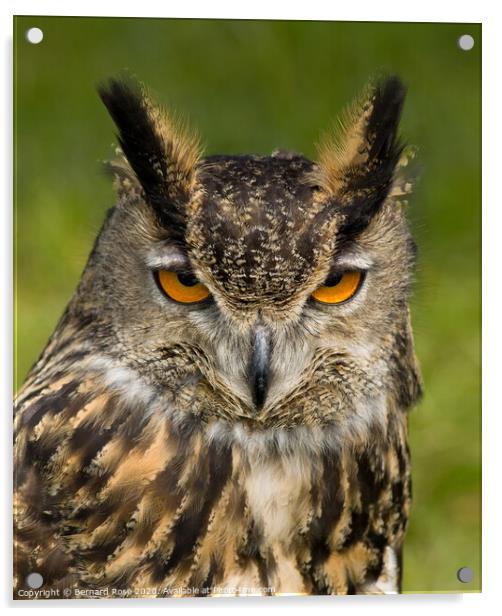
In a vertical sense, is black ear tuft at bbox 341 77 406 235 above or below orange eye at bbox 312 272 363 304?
above

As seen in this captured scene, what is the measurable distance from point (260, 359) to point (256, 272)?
0.16 m

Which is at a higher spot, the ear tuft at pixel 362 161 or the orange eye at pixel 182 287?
the ear tuft at pixel 362 161

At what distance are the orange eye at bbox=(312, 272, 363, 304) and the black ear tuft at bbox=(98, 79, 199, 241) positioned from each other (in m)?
0.28

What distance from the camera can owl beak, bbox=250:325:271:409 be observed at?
1.85 meters

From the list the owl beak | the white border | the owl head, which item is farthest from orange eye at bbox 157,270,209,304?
the white border

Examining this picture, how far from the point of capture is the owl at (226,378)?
6.16 feet

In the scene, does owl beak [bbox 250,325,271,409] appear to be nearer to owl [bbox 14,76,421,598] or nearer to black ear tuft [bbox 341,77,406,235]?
owl [bbox 14,76,421,598]

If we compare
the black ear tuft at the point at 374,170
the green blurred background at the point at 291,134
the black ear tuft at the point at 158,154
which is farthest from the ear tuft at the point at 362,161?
the black ear tuft at the point at 158,154
